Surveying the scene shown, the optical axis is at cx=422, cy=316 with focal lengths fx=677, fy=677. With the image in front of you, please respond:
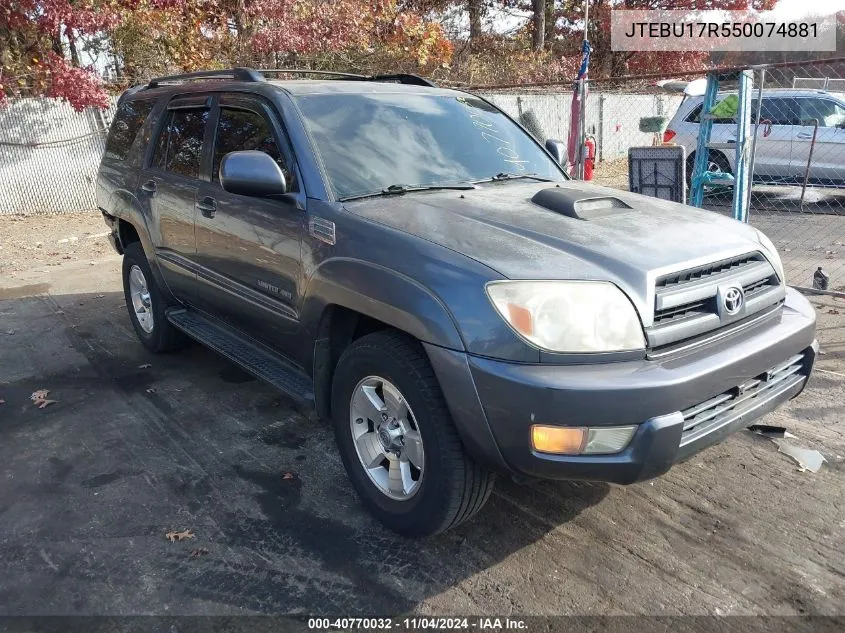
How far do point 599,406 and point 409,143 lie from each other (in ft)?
6.30

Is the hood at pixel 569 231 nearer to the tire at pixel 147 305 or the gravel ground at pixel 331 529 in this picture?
the gravel ground at pixel 331 529

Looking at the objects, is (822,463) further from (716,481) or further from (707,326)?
(707,326)

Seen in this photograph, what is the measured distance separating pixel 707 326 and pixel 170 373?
12.6ft

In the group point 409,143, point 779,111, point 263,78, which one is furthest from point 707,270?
point 779,111

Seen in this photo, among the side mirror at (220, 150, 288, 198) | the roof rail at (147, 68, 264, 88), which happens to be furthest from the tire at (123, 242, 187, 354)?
the side mirror at (220, 150, 288, 198)

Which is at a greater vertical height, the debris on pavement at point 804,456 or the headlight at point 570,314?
the headlight at point 570,314

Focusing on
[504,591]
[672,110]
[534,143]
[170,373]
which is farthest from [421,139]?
[672,110]

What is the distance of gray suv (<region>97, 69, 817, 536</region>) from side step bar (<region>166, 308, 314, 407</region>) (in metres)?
0.02

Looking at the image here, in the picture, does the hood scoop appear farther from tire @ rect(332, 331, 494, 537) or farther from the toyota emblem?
tire @ rect(332, 331, 494, 537)

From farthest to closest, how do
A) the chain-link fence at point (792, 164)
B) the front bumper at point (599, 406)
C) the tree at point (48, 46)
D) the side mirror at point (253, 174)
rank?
the tree at point (48, 46) → the chain-link fence at point (792, 164) → the side mirror at point (253, 174) → the front bumper at point (599, 406)

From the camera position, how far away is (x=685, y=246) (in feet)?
9.02

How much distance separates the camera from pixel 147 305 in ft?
17.6

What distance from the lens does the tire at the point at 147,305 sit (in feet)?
16.8

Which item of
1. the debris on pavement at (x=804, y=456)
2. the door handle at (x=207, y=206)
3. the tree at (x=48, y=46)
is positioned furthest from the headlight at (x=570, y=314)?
the tree at (x=48, y=46)
